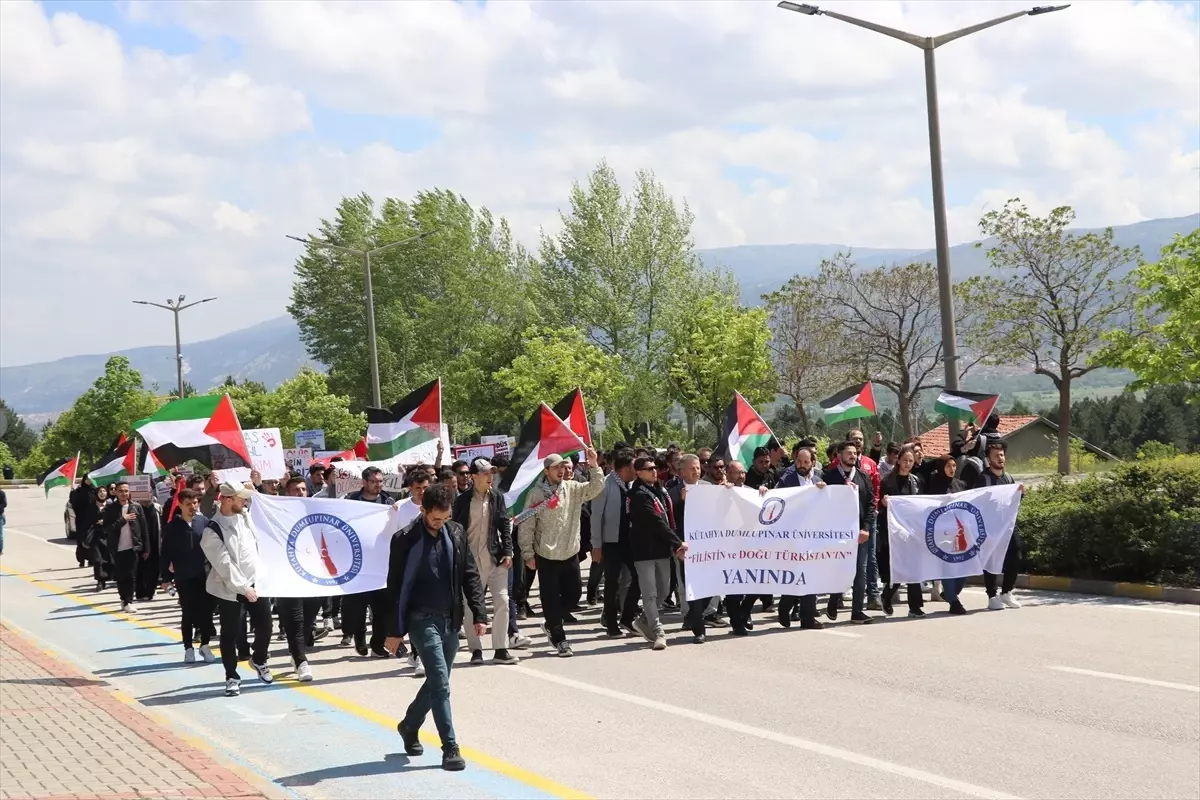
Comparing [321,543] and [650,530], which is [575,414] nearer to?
[650,530]

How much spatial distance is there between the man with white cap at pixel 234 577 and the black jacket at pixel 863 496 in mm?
6070

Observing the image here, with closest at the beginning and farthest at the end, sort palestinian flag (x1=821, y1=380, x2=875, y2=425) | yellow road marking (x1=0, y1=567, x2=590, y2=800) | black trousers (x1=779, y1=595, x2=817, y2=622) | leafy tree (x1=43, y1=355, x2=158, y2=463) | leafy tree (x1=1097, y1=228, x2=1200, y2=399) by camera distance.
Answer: yellow road marking (x1=0, y1=567, x2=590, y2=800) → black trousers (x1=779, y1=595, x2=817, y2=622) → palestinian flag (x1=821, y1=380, x2=875, y2=425) → leafy tree (x1=1097, y1=228, x2=1200, y2=399) → leafy tree (x1=43, y1=355, x2=158, y2=463)

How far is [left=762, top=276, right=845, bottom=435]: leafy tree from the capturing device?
2363 inches

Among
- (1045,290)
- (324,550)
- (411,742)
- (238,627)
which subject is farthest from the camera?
(1045,290)

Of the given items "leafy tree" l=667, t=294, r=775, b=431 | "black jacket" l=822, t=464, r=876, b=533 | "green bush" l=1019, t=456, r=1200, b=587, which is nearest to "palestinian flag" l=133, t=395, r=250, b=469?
"black jacket" l=822, t=464, r=876, b=533

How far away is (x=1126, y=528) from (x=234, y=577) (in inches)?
394

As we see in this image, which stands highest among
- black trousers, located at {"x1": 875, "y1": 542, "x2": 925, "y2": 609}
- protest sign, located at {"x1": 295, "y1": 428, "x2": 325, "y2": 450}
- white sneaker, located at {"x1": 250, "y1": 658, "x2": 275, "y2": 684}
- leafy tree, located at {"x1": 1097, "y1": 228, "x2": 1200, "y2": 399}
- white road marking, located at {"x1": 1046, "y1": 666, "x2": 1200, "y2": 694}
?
leafy tree, located at {"x1": 1097, "y1": 228, "x2": 1200, "y2": 399}

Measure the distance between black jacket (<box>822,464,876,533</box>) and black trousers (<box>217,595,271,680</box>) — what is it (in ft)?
19.9

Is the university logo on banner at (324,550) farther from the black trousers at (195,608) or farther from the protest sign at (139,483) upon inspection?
the protest sign at (139,483)

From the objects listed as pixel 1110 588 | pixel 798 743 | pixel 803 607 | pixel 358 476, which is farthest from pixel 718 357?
pixel 798 743

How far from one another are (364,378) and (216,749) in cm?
6982

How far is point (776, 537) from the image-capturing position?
14.5 m

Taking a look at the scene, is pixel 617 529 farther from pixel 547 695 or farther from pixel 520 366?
pixel 520 366

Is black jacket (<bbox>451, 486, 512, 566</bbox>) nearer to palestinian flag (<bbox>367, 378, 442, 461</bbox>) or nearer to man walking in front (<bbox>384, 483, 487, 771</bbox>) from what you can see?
man walking in front (<bbox>384, 483, 487, 771</bbox>)
